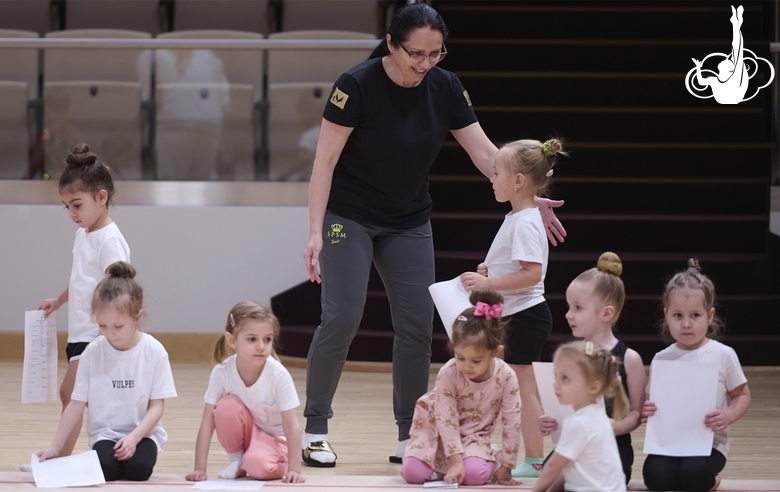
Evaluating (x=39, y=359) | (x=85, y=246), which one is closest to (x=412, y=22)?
(x=85, y=246)

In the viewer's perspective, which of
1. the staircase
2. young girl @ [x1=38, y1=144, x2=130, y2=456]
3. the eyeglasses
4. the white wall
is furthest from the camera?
the white wall

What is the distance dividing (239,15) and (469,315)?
475 centimetres

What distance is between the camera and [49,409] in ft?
12.5

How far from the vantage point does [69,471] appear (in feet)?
8.40

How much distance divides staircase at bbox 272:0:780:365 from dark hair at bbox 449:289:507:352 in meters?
2.26

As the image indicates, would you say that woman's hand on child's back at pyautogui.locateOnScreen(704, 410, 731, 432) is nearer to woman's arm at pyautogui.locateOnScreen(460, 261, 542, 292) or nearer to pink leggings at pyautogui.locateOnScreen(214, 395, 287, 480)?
woman's arm at pyautogui.locateOnScreen(460, 261, 542, 292)

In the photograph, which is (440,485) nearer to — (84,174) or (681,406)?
(681,406)

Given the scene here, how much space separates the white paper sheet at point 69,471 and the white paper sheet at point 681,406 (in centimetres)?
152

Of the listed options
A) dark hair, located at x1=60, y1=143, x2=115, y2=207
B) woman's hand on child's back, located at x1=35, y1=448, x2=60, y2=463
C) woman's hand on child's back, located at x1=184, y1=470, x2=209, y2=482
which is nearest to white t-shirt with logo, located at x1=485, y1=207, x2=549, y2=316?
woman's hand on child's back, located at x1=184, y1=470, x2=209, y2=482

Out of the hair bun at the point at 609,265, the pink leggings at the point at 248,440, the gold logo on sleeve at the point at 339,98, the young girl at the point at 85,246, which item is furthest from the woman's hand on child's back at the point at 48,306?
the hair bun at the point at 609,265

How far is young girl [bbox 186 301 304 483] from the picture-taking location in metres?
2.62

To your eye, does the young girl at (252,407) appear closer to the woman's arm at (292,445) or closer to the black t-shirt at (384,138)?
the woman's arm at (292,445)

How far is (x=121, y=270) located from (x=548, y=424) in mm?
1272

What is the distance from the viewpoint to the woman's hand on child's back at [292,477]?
8.44 ft
